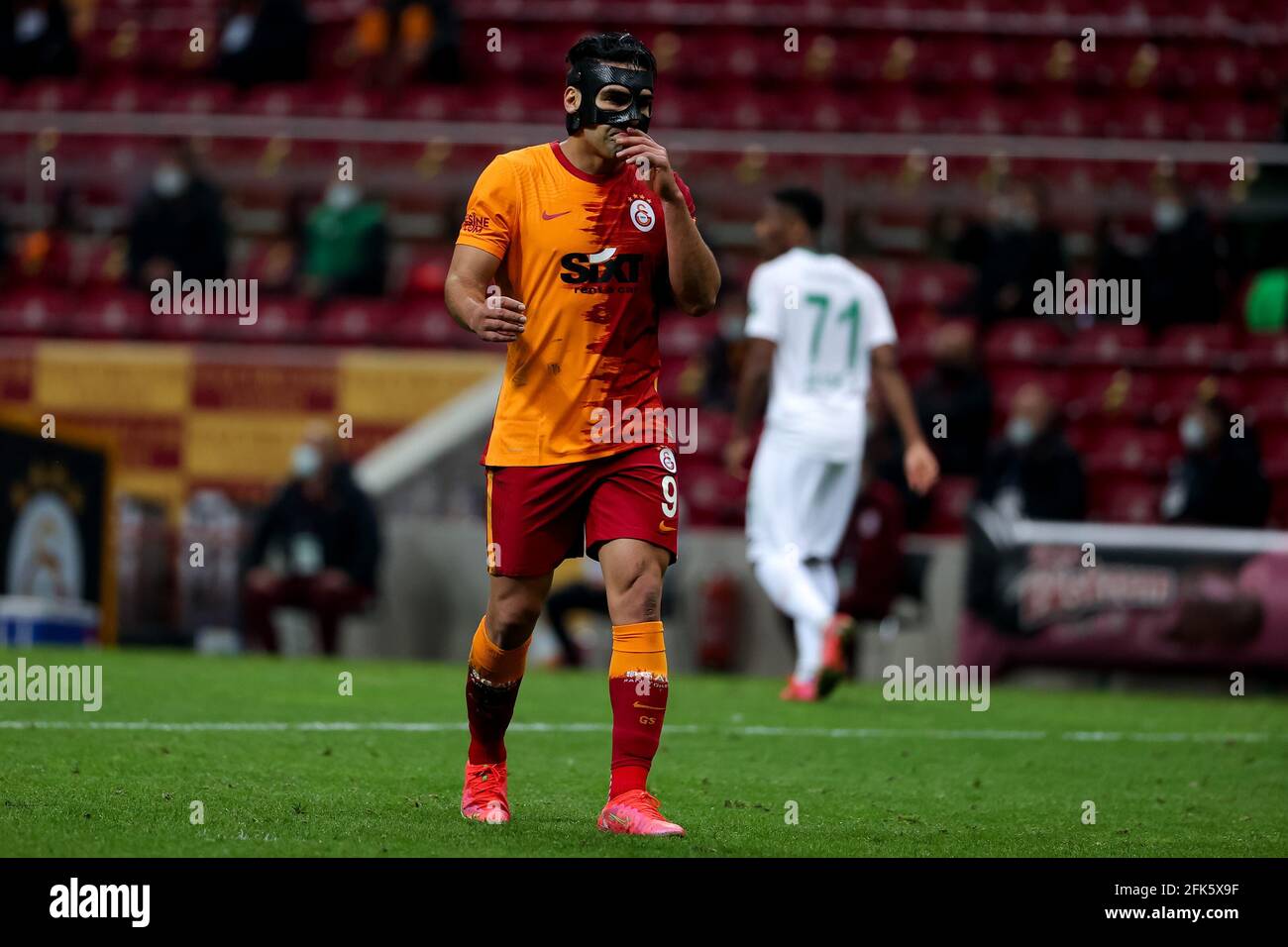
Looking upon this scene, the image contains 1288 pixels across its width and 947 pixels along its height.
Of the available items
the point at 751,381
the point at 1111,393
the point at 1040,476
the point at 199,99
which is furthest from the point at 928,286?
the point at 199,99

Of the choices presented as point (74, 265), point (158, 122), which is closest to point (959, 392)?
point (158, 122)

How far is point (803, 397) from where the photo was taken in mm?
10312

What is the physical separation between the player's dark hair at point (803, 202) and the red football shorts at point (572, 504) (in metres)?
4.89

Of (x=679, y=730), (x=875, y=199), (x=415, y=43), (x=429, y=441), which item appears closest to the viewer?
(x=679, y=730)

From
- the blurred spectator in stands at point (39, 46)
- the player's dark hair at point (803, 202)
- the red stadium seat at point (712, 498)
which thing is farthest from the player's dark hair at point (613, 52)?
the blurred spectator in stands at point (39, 46)

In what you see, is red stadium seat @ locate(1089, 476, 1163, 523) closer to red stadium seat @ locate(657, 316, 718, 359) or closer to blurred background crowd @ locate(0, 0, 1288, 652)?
blurred background crowd @ locate(0, 0, 1288, 652)

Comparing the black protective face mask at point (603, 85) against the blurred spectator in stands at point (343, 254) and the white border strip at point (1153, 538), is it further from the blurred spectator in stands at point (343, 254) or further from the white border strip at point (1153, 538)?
the blurred spectator in stands at point (343, 254)

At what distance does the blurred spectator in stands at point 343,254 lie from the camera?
16141mm

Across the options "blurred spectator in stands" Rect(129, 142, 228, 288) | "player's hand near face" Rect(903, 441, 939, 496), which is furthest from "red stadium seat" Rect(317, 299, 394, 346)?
"player's hand near face" Rect(903, 441, 939, 496)

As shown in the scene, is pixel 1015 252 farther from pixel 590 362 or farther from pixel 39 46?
pixel 590 362

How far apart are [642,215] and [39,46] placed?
1488cm

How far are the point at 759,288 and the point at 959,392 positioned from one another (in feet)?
14.0
